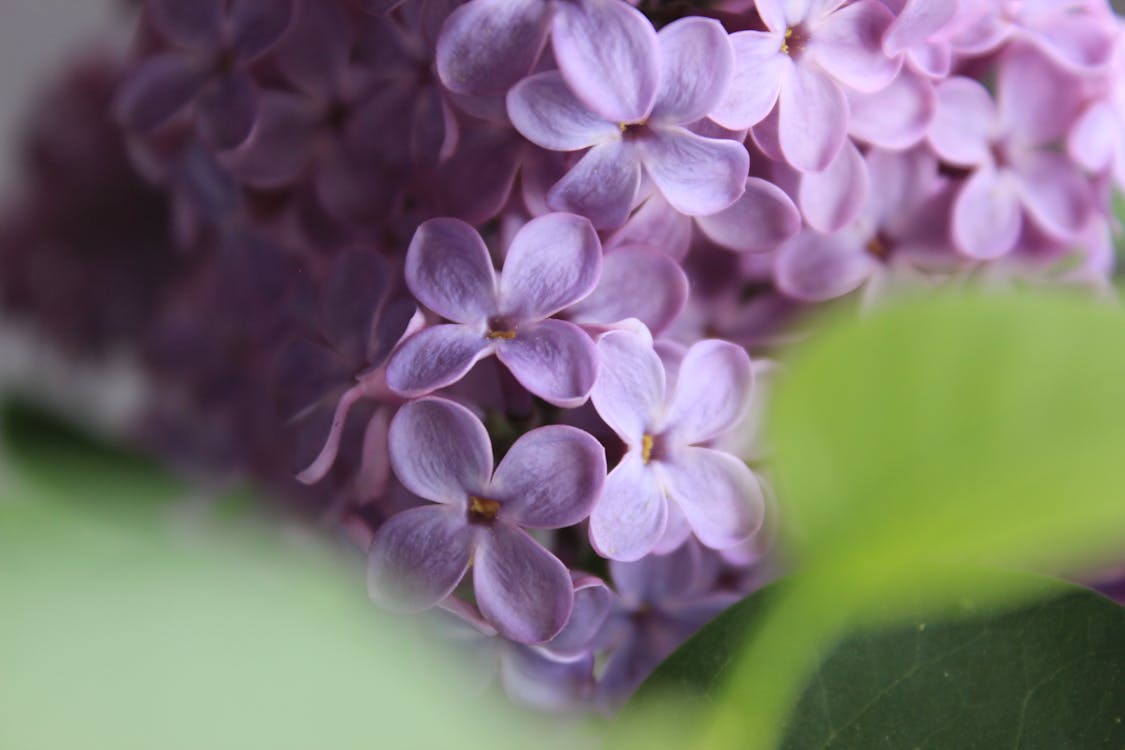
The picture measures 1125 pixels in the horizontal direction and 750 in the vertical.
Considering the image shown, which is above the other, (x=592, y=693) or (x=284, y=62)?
(x=284, y=62)

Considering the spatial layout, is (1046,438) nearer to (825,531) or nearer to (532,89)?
(825,531)

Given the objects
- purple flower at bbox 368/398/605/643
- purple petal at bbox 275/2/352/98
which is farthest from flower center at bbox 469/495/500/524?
purple petal at bbox 275/2/352/98

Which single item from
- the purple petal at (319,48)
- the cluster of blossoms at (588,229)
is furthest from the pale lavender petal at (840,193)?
the purple petal at (319,48)

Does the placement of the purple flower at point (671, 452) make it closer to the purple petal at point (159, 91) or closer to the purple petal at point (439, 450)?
the purple petal at point (439, 450)

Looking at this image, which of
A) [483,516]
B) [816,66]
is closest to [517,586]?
[483,516]

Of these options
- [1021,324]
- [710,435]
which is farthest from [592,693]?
[1021,324]

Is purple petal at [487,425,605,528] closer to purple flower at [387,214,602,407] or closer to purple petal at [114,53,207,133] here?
purple flower at [387,214,602,407]

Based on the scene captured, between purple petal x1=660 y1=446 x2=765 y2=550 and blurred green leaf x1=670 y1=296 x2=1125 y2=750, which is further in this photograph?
purple petal x1=660 y1=446 x2=765 y2=550
